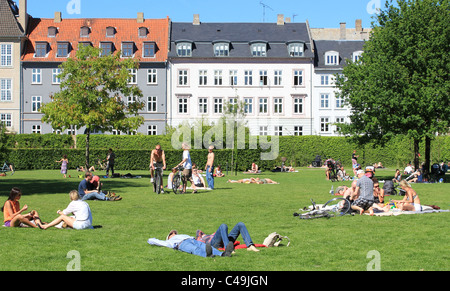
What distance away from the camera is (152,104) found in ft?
241

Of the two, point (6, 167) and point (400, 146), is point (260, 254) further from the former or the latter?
point (400, 146)

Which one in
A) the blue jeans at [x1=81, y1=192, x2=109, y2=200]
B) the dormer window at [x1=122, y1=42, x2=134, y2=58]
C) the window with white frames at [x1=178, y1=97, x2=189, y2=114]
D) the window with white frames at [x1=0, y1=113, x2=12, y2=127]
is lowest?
the blue jeans at [x1=81, y1=192, x2=109, y2=200]

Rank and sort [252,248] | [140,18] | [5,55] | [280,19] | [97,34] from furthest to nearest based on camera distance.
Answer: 1. [280,19]
2. [140,18]
3. [97,34]
4. [5,55]
5. [252,248]

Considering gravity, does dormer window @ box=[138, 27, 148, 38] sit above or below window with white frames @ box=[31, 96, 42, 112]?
above

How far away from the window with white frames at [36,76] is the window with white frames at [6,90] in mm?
2624

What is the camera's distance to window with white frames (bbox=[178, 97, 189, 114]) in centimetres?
7388

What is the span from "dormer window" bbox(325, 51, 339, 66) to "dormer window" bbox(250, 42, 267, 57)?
7664mm

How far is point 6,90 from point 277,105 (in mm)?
31917

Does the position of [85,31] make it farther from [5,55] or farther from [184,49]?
[184,49]

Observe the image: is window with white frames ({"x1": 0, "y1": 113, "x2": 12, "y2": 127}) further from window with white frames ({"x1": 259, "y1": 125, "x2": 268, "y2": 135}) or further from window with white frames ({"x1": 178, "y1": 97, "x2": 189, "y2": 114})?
window with white frames ({"x1": 259, "y1": 125, "x2": 268, "y2": 135})

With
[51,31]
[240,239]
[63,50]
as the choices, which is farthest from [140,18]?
[240,239]

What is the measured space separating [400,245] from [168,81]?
6282cm

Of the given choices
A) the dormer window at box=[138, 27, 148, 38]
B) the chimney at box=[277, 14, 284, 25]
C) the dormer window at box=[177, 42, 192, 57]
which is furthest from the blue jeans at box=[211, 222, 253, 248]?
the chimney at box=[277, 14, 284, 25]
